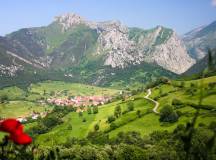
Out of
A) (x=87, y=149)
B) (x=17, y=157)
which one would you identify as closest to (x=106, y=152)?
(x=87, y=149)

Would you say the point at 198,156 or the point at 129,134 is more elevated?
the point at 198,156

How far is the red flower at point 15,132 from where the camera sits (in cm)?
790

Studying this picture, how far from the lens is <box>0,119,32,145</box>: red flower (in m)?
7.90

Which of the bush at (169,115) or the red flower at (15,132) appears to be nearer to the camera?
the red flower at (15,132)

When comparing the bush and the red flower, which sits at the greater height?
the red flower

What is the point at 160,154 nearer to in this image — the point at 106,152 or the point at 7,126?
the point at 106,152

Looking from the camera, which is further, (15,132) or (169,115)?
(169,115)

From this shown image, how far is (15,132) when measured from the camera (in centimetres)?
806

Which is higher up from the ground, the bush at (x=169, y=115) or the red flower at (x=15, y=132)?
the red flower at (x=15, y=132)

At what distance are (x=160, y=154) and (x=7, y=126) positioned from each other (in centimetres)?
13168

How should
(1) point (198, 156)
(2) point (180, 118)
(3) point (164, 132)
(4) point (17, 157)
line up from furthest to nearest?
(2) point (180, 118), (3) point (164, 132), (4) point (17, 157), (1) point (198, 156)

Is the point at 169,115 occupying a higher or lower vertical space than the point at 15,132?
lower

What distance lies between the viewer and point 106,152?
152m

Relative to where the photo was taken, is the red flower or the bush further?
the bush
